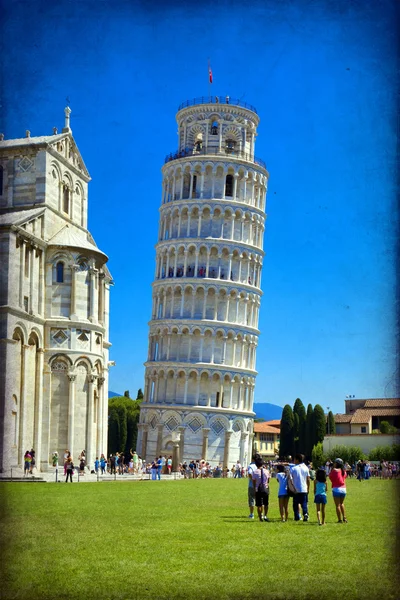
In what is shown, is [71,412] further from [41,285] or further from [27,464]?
[27,464]

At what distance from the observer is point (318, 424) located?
9312cm

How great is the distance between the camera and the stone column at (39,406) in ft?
147

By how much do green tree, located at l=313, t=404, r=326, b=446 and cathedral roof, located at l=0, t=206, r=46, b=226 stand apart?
5359 centimetres

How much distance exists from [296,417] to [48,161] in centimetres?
5647

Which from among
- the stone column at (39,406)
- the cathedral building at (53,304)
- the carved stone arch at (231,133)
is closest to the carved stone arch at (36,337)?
the cathedral building at (53,304)

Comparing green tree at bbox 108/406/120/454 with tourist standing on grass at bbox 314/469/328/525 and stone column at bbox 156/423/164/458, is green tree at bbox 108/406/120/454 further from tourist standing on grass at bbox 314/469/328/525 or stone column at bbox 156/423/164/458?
tourist standing on grass at bbox 314/469/328/525

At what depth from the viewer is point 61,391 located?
155ft

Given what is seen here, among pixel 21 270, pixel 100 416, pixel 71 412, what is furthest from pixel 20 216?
pixel 100 416

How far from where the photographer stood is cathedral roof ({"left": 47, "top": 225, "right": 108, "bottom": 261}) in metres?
47.0

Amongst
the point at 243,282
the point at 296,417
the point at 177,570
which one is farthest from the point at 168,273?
the point at 177,570

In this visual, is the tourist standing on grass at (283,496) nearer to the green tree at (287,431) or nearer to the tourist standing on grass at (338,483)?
the tourist standing on grass at (338,483)

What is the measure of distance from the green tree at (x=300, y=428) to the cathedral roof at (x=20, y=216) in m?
54.6

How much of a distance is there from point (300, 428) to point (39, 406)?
2153 inches

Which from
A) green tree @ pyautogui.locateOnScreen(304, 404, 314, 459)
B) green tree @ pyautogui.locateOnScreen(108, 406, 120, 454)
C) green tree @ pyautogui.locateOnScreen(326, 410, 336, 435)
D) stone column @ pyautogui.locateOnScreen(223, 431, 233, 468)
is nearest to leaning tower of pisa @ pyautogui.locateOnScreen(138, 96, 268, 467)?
stone column @ pyautogui.locateOnScreen(223, 431, 233, 468)
